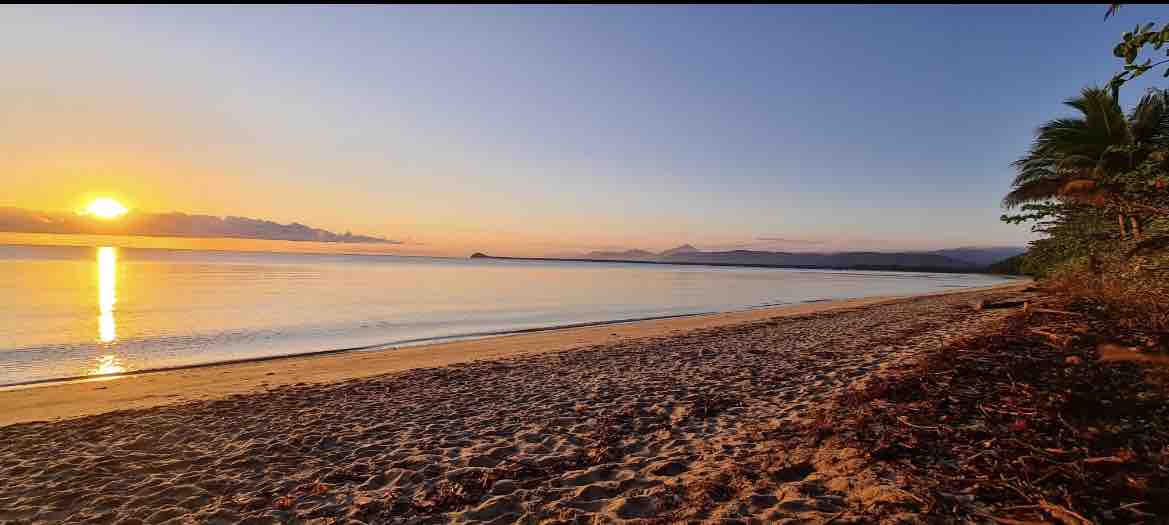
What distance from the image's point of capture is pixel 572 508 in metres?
4.25

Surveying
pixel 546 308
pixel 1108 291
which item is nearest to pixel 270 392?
pixel 1108 291

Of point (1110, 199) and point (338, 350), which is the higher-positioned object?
point (1110, 199)

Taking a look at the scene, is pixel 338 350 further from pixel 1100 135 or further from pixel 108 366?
pixel 1100 135

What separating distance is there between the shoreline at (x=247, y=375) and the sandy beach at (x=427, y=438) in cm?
9

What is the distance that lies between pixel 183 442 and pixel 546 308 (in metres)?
22.6

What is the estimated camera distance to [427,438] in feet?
20.7

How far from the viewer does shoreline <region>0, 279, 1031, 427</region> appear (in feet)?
29.4

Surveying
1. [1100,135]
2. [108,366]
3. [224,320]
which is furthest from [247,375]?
[1100,135]

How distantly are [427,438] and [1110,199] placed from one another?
23.4 feet

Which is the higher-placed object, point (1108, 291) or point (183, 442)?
point (1108, 291)

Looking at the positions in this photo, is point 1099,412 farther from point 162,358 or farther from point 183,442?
point 162,358

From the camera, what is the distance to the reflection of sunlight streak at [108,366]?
475 inches

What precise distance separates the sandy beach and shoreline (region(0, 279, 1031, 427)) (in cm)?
9

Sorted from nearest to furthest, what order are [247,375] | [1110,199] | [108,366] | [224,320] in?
[1110,199] → [247,375] → [108,366] → [224,320]
